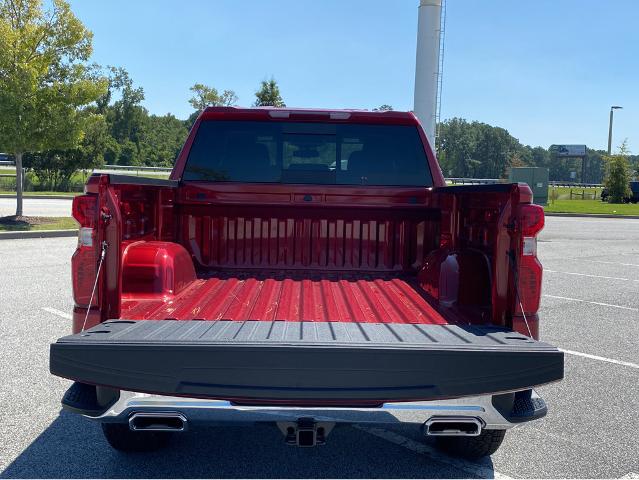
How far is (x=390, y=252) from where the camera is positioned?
16.3ft

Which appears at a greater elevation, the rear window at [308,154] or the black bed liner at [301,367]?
the rear window at [308,154]

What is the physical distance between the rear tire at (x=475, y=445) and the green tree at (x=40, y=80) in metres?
16.1

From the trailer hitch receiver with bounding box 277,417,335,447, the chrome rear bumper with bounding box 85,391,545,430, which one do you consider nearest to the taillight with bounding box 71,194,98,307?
the chrome rear bumper with bounding box 85,391,545,430

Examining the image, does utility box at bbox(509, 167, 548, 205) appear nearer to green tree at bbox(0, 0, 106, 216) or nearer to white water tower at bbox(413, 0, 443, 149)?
white water tower at bbox(413, 0, 443, 149)

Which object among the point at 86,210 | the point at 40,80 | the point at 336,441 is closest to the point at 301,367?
the point at 86,210

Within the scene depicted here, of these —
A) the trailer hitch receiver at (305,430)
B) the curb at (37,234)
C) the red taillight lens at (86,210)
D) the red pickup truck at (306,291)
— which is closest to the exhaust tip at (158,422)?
the red pickup truck at (306,291)

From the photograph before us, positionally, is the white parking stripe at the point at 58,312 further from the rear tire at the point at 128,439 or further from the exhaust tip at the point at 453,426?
the exhaust tip at the point at 453,426

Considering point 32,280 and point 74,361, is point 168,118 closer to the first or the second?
point 32,280

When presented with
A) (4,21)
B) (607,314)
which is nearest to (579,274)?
(607,314)

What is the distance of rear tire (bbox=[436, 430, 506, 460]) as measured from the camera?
144 inches

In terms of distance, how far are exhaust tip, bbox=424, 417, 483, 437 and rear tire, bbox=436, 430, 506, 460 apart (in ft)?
2.39

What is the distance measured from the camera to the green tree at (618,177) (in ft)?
159

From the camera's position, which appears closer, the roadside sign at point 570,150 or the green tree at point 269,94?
the green tree at point 269,94

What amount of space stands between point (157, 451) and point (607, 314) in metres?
6.57
